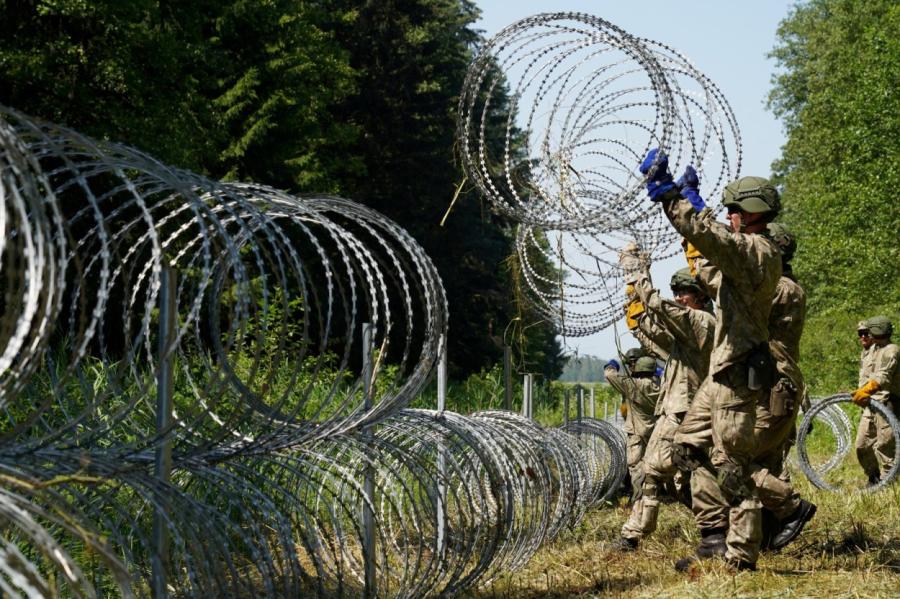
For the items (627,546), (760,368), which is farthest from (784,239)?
(627,546)

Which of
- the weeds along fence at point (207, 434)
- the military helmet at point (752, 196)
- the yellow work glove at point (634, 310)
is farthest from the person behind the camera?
the yellow work glove at point (634, 310)

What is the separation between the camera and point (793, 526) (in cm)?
787

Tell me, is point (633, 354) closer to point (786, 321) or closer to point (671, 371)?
point (671, 371)

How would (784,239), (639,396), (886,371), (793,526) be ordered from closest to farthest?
(784,239)
(793,526)
(639,396)
(886,371)

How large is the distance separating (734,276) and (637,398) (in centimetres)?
513

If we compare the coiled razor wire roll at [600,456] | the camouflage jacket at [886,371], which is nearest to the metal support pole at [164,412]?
the coiled razor wire roll at [600,456]

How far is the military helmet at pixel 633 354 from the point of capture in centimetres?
1180

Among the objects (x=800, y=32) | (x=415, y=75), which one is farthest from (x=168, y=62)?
(x=800, y=32)

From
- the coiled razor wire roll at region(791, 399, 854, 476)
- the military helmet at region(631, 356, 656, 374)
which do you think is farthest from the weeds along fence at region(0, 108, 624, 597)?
the coiled razor wire roll at region(791, 399, 854, 476)

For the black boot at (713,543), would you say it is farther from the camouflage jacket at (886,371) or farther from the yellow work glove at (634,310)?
the camouflage jacket at (886,371)

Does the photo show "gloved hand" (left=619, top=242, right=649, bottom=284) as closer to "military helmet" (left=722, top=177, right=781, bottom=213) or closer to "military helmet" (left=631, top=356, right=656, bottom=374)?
"military helmet" (left=722, top=177, right=781, bottom=213)

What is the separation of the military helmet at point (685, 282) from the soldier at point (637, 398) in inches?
93.7

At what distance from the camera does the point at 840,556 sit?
7.64 m

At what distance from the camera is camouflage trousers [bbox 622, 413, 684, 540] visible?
8039 mm
